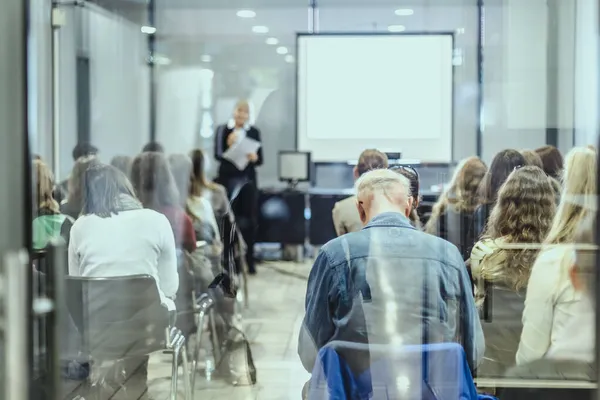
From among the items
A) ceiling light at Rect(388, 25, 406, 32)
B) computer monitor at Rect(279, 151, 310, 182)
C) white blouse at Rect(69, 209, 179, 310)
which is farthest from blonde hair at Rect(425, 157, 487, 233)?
computer monitor at Rect(279, 151, 310, 182)

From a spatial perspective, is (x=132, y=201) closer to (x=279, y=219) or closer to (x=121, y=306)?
(x=121, y=306)

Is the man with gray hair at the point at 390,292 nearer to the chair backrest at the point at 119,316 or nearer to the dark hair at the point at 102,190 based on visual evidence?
the chair backrest at the point at 119,316

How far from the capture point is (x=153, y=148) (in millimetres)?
3701

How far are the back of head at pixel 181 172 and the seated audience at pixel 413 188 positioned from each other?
53.8 inches

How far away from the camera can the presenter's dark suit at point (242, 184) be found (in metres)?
4.79

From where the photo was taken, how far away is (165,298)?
3199mm

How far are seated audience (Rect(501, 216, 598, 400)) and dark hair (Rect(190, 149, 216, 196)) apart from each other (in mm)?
2066

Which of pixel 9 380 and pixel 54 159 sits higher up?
pixel 54 159

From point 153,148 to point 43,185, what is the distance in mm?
1865

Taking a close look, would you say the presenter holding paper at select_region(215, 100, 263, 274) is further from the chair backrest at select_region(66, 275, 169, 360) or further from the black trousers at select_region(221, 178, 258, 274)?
the chair backrest at select_region(66, 275, 169, 360)

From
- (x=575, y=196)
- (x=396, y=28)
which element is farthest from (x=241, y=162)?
(x=575, y=196)

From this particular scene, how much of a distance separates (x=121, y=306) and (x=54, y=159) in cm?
107

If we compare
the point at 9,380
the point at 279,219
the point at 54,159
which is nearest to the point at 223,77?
the point at 279,219

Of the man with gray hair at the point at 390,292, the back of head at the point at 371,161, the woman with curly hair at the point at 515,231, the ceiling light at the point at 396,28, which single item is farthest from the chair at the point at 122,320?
the ceiling light at the point at 396,28
